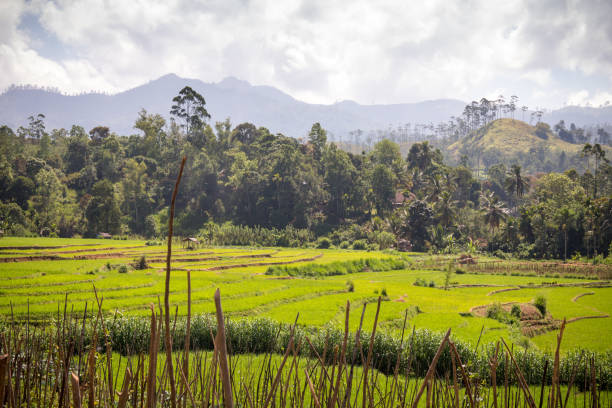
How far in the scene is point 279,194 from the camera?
5997 centimetres

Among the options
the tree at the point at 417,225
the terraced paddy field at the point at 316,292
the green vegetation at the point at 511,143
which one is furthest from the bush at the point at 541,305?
the green vegetation at the point at 511,143

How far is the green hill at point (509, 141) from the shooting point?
364ft

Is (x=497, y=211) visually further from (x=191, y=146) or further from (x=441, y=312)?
(x=191, y=146)

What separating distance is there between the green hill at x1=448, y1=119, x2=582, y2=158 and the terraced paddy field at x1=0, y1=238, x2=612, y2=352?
295ft

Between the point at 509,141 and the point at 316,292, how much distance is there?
376 feet

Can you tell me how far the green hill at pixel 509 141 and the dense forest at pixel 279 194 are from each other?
42491 mm

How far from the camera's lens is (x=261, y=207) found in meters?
60.7

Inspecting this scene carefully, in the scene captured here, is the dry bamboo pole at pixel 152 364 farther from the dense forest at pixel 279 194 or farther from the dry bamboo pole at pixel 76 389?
the dense forest at pixel 279 194

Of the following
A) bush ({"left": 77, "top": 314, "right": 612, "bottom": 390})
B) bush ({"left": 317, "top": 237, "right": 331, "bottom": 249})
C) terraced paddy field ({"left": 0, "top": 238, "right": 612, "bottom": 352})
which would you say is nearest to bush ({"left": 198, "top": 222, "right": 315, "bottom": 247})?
bush ({"left": 317, "top": 237, "right": 331, "bottom": 249})

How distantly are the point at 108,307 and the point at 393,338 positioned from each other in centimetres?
1002

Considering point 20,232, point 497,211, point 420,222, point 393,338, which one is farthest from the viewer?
point 420,222

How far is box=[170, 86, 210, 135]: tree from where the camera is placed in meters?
68.7

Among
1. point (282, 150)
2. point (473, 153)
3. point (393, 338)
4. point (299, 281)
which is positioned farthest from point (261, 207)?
point (473, 153)

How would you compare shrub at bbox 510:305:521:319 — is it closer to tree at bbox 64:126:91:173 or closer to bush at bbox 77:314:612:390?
bush at bbox 77:314:612:390
